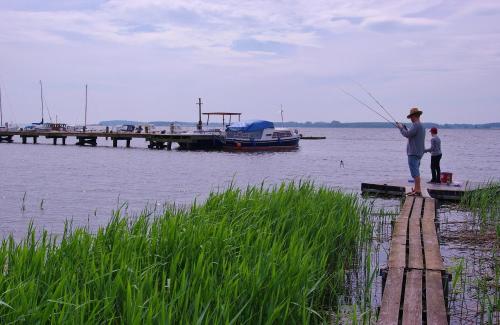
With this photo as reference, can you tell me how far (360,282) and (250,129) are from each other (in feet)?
178

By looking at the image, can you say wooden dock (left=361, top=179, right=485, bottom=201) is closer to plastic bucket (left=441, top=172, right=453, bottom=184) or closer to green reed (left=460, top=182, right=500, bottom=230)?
plastic bucket (left=441, top=172, right=453, bottom=184)

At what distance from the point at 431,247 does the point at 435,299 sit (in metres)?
2.55

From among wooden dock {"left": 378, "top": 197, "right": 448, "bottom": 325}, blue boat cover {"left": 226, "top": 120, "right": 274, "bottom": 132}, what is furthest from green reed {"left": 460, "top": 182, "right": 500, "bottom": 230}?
blue boat cover {"left": 226, "top": 120, "right": 274, "bottom": 132}

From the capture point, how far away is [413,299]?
5.80m

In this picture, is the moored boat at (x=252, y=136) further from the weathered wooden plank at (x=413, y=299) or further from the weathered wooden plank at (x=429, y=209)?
the weathered wooden plank at (x=413, y=299)

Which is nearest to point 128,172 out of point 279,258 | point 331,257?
point 331,257

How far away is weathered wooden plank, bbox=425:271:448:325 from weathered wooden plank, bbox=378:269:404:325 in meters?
0.30

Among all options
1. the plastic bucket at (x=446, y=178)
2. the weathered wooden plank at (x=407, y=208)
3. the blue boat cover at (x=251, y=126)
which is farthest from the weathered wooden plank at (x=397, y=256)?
the blue boat cover at (x=251, y=126)

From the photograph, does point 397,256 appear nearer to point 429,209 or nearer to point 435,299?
point 435,299

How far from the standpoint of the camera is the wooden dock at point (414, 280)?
5402 millimetres

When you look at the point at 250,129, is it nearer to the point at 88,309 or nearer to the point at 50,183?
the point at 50,183

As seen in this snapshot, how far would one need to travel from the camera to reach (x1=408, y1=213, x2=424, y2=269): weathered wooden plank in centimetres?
725

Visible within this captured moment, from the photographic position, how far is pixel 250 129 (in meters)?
62.6

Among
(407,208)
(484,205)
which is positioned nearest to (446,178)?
(484,205)
